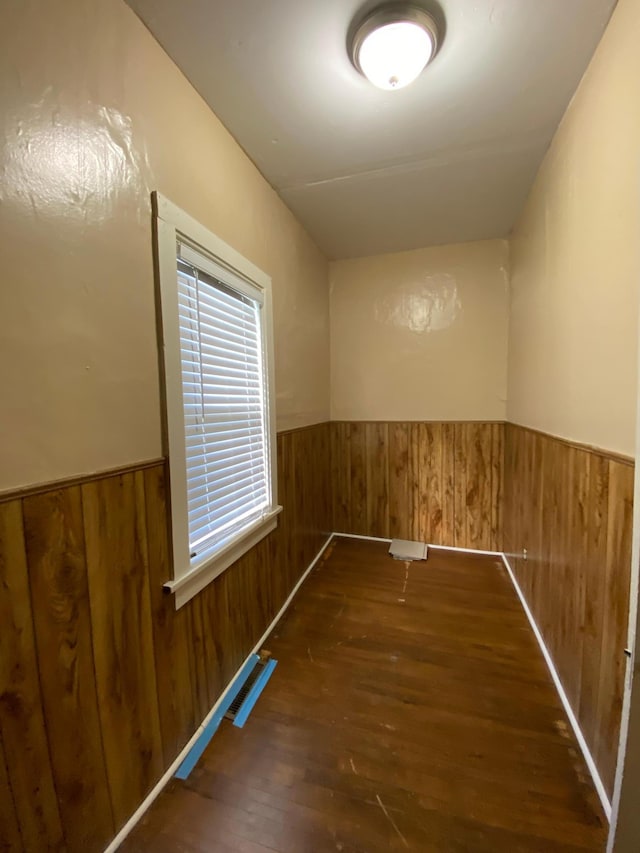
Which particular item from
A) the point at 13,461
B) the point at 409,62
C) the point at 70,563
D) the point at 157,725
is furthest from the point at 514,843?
the point at 409,62

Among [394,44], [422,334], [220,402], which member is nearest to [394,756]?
[220,402]

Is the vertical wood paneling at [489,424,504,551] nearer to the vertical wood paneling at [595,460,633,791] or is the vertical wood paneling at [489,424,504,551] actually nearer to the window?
the vertical wood paneling at [595,460,633,791]

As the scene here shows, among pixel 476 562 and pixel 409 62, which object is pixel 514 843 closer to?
pixel 476 562

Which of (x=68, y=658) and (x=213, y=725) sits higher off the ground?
(x=68, y=658)

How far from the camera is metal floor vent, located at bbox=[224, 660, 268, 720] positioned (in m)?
1.44

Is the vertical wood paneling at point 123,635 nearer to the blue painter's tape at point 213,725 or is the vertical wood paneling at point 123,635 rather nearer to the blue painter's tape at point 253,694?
the blue painter's tape at point 213,725

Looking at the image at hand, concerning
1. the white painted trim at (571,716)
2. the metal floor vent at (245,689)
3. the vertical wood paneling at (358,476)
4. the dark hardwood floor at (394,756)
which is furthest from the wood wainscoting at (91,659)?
the vertical wood paneling at (358,476)

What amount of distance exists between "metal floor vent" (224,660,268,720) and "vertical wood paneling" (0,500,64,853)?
702 mm

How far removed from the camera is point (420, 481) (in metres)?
3.02

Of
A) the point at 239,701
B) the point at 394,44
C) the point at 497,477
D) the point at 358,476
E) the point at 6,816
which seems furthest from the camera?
the point at 358,476

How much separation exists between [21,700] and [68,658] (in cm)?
11

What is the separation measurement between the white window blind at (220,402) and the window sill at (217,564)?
0.16ft

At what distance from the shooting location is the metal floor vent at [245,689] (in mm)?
1444

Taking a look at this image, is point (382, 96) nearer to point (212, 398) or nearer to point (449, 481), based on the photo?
point (212, 398)
